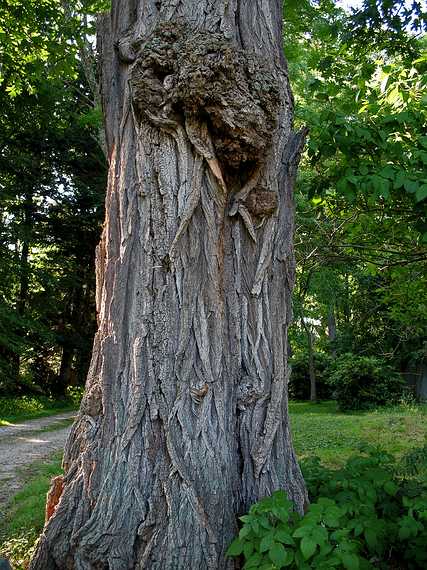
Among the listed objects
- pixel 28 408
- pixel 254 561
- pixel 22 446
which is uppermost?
pixel 28 408

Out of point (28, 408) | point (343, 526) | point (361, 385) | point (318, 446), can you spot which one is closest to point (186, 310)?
point (343, 526)

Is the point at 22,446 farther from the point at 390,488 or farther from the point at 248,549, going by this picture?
the point at 248,549

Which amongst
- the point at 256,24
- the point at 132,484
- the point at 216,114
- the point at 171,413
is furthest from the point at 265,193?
the point at 132,484

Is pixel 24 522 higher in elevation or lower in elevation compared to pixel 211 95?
lower

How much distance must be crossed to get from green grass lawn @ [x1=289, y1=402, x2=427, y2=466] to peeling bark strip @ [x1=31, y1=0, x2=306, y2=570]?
400cm

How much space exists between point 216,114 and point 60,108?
1710cm

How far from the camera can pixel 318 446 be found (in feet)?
27.8

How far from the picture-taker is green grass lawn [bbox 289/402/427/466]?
7.86 m

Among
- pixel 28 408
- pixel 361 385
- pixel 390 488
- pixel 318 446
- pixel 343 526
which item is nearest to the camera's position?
pixel 343 526

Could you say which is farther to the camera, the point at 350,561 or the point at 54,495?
the point at 54,495

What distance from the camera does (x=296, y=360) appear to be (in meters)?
22.3

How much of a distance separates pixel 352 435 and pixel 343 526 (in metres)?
7.01

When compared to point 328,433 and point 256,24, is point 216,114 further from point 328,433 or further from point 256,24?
point 328,433

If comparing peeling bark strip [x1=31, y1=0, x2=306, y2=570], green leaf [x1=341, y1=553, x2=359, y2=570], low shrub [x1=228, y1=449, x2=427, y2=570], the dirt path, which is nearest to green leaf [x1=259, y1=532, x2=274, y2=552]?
low shrub [x1=228, y1=449, x2=427, y2=570]
